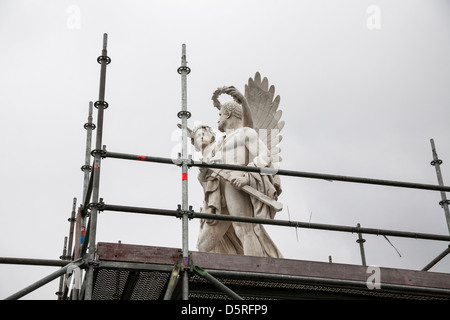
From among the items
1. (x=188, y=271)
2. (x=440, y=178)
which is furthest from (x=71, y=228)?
(x=440, y=178)

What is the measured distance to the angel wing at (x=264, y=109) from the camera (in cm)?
1052

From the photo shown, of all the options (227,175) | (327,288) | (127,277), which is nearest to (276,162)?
(227,175)

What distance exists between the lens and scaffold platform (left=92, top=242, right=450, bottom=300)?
244 inches

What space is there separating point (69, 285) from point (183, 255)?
3.56 feet

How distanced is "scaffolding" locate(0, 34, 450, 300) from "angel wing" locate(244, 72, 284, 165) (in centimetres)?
311

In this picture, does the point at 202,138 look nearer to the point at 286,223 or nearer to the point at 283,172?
the point at 283,172

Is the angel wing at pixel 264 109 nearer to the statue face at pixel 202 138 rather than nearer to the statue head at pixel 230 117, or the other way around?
the statue head at pixel 230 117

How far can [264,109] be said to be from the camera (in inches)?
423

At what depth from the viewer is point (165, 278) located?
6484 millimetres

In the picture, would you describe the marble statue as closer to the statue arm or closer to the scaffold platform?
the statue arm

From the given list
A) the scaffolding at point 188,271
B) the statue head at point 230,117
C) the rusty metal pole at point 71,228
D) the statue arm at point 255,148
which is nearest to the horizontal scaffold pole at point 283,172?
the scaffolding at point 188,271

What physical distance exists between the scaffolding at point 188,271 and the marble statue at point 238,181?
6.56 feet

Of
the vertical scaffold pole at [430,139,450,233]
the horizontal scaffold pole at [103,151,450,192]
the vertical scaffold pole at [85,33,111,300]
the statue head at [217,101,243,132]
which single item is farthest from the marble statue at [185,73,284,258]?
the vertical scaffold pole at [85,33,111,300]
